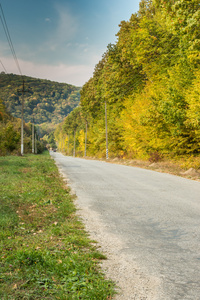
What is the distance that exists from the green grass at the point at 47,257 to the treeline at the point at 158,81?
33.1 ft

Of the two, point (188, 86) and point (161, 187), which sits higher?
point (188, 86)

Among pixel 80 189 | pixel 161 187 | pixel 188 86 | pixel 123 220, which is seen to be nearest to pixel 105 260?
pixel 123 220

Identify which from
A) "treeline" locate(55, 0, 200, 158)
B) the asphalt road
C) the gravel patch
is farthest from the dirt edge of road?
"treeline" locate(55, 0, 200, 158)

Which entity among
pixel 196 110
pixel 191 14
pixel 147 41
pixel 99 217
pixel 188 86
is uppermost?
pixel 147 41

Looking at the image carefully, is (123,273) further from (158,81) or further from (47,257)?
(158,81)

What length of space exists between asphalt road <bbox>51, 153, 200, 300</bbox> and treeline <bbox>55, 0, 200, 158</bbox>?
6.42 metres

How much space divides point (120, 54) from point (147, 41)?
7235mm

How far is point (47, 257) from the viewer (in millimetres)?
3443

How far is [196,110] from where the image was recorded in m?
13.4

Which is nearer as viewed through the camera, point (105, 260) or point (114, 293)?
point (114, 293)

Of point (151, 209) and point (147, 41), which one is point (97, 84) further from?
point (151, 209)

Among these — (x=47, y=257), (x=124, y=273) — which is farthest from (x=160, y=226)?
(x=47, y=257)

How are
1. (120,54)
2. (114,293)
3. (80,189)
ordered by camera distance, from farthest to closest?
1. (120,54)
2. (80,189)
3. (114,293)

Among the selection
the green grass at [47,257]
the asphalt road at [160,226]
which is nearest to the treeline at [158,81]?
the asphalt road at [160,226]
